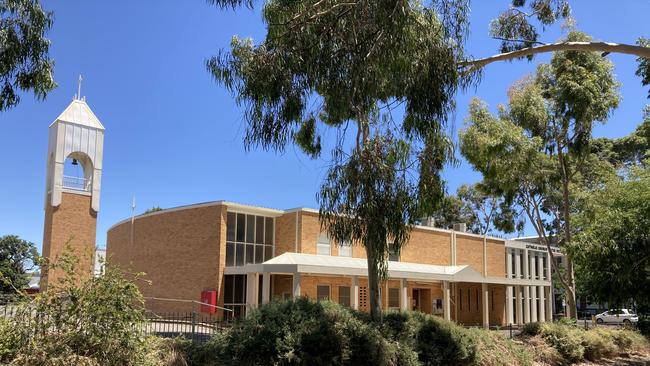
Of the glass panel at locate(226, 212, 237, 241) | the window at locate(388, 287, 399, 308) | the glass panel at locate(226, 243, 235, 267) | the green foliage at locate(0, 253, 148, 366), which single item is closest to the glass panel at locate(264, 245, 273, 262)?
the glass panel at locate(226, 243, 235, 267)

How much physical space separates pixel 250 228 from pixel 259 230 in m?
0.63

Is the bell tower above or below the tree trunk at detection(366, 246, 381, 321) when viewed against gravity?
above

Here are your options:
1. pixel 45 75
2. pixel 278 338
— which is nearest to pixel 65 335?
pixel 278 338

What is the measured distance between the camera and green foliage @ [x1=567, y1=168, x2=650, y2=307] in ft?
58.5

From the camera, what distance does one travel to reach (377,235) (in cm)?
1214

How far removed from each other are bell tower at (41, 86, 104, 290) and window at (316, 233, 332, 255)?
40.8 feet

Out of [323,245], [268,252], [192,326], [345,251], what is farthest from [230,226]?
[192,326]

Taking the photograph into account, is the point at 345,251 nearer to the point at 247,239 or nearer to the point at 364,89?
the point at 247,239

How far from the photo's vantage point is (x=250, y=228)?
2986 centimetres

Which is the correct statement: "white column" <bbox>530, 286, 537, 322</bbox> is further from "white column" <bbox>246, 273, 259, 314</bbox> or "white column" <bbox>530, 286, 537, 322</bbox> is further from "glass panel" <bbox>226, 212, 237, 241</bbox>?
"glass panel" <bbox>226, 212, 237, 241</bbox>

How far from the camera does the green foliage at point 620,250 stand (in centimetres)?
1783

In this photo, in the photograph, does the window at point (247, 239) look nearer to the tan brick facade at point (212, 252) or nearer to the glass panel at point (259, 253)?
the glass panel at point (259, 253)

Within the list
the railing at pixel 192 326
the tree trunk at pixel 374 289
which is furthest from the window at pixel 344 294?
the tree trunk at pixel 374 289

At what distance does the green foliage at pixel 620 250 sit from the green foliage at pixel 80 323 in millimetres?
14278
